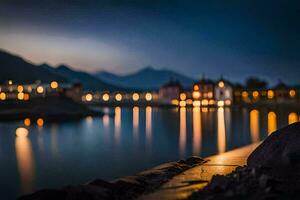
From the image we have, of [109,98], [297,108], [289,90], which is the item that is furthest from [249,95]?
[109,98]

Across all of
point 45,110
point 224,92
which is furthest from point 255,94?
point 45,110

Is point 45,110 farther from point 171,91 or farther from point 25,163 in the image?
point 171,91

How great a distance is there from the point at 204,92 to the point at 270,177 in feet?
267

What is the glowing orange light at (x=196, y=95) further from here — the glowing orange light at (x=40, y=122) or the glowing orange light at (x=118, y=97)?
the glowing orange light at (x=40, y=122)

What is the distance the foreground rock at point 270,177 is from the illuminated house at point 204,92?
251 ft

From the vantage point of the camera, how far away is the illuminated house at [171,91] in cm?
9594

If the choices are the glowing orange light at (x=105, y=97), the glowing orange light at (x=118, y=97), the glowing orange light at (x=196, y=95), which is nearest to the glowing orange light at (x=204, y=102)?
the glowing orange light at (x=196, y=95)

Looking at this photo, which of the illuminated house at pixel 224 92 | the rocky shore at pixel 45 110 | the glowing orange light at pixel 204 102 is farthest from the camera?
the glowing orange light at pixel 204 102

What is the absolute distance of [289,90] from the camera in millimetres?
81812

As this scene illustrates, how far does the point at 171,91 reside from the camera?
3829 inches

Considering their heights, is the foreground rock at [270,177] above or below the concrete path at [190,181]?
above

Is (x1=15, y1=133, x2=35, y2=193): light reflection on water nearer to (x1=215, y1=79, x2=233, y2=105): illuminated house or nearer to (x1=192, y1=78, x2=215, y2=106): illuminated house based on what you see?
(x1=215, y1=79, x2=233, y2=105): illuminated house

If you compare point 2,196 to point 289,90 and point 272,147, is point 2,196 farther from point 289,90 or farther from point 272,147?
point 289,90

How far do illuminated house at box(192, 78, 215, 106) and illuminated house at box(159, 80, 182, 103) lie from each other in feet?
18.5
